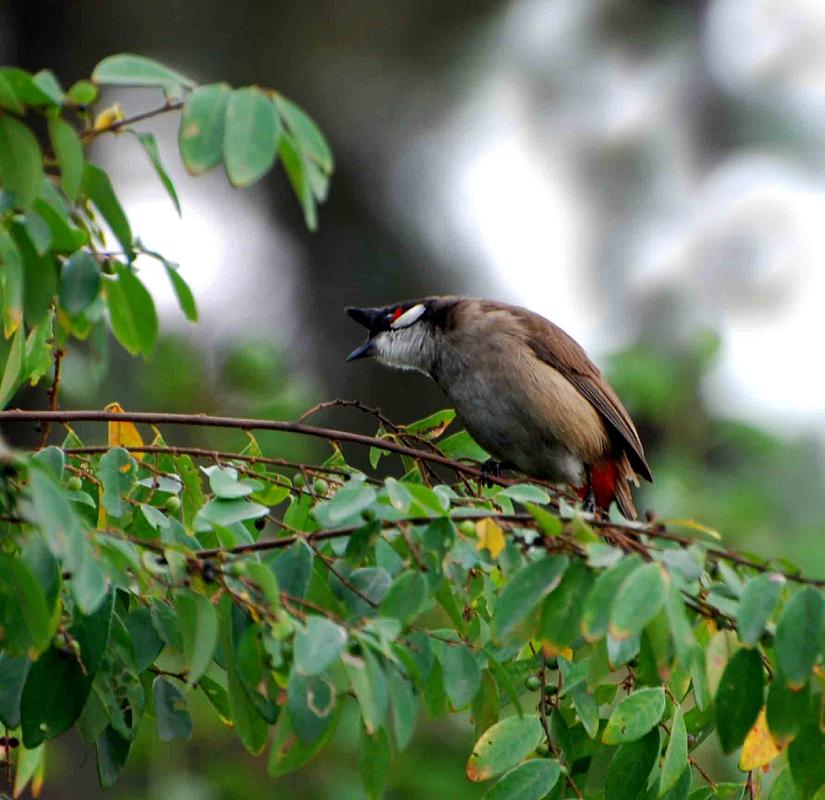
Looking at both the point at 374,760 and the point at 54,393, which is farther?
the point at 54,393

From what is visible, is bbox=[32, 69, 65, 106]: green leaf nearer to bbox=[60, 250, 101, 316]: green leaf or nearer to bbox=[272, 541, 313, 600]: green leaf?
bbox=[60, 250, 101, 316]: green leaf

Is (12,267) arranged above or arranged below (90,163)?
below

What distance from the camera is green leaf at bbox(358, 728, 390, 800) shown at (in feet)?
6.33

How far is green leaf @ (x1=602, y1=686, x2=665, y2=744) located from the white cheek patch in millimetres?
2889

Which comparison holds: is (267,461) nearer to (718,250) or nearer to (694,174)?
(718,250)

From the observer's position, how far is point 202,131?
6.07ft

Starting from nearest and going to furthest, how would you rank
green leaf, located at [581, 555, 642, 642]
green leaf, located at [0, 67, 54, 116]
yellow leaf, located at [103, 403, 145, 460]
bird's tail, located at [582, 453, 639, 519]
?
green leaf, located at [0, 67, 54, 116], green leaf, located at [581, 555, 642, 642], yellow leaf, located at [103, 403, 145, 460], bird's tail, located at [582, 453, 639, 519]

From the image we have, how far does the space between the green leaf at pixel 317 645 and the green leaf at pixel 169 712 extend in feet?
2.13

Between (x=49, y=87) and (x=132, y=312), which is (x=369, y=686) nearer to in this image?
(x=132, y=312)

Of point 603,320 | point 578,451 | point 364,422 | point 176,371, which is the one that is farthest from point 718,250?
point 578,451

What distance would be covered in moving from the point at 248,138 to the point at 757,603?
932 millimetres

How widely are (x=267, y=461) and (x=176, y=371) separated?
4.02 meters

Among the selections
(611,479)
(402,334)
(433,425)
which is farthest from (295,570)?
(402,334)

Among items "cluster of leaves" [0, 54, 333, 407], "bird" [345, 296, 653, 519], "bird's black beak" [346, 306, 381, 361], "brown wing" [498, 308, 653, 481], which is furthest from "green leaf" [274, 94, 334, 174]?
"bird's black beak" [346, 306, 381, 361]
